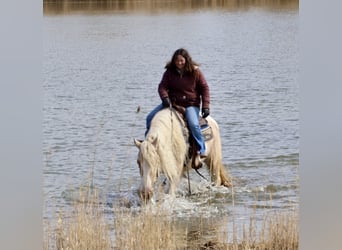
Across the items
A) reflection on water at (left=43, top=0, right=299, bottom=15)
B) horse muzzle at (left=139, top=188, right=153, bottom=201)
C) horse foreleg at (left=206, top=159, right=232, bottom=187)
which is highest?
reflection on water at (left=43, top=0, right=299, bottom=15)

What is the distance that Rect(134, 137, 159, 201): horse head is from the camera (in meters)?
3.76

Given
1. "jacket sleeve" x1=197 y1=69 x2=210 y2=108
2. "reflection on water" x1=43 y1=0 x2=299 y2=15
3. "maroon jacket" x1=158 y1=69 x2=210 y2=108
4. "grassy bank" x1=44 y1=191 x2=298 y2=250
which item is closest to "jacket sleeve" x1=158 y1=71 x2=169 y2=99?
"maroon jacket" x1=158 y1=69 x2=210 y2=108

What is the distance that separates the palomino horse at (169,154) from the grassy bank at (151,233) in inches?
6.0

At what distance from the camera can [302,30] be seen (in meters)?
Result: 3.55

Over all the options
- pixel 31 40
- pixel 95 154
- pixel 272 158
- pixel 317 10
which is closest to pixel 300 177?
pixel 272 158

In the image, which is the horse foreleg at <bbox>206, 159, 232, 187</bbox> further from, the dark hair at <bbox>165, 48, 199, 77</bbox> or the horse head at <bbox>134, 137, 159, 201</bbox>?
the dark hair at <bbox>165, 48, 199, 77</bbox>

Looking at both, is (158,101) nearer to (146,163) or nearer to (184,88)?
(184,88)

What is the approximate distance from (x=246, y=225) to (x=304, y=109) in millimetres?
693

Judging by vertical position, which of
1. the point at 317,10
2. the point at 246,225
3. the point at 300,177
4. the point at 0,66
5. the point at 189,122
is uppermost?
the point at 317,10

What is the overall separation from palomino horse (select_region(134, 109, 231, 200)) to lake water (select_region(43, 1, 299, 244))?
46 millimetres

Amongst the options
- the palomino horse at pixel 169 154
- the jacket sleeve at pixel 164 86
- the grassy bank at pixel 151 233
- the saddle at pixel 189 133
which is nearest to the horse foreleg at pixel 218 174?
the palomino horse at pixel 169 154

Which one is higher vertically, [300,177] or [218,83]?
[218,83]

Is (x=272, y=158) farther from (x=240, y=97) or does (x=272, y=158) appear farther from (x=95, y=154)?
(x=95, y=154)

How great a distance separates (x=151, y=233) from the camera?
148 inches
